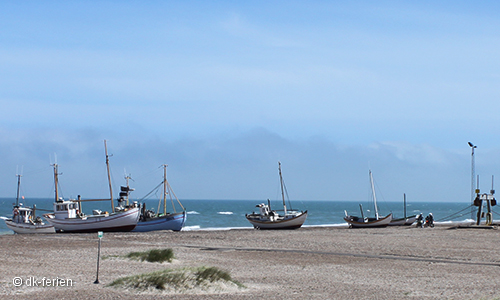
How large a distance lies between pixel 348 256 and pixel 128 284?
11007mm

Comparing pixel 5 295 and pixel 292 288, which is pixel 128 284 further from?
pixel 292 288

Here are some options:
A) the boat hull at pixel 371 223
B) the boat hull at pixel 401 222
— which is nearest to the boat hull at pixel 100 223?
the boat hull at pixel 371 223

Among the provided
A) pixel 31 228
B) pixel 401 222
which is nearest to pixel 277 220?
pixel 401 222

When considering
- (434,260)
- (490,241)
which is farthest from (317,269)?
(490,241)

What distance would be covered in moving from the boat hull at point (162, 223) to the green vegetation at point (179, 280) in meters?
33.4

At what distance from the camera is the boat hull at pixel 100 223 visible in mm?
43969

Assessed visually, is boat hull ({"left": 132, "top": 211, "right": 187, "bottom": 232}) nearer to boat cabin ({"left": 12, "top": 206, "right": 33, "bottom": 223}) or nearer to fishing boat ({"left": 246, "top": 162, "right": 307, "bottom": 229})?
fishing boat ({"left": 246, "top": 162, "right": 307, "bottom": 229})

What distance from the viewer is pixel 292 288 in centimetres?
1419

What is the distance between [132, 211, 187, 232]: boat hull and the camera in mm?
46875

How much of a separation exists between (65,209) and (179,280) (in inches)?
1347

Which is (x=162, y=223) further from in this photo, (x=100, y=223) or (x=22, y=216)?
(x=22, y=216)

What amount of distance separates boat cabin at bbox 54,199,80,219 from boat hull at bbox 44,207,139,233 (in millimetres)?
486

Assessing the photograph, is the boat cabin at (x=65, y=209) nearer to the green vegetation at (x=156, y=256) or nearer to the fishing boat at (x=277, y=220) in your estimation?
the fishing boat at (x=277, y=220)

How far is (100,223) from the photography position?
44094mm
